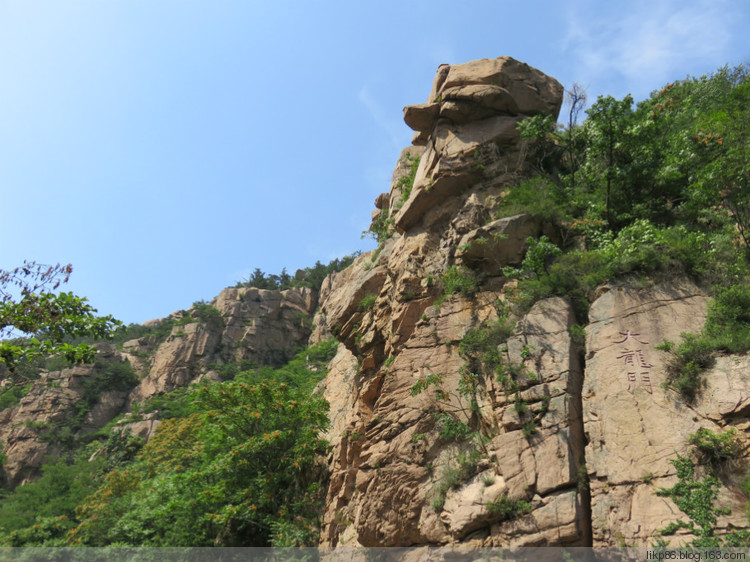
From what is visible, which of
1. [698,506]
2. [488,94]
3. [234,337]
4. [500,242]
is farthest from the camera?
[234,337]

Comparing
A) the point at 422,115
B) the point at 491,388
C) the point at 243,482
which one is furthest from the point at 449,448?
the point at 422,115

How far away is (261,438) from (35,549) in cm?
1070

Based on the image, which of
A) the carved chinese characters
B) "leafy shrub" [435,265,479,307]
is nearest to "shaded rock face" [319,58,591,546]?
"leafy shrub" [435,265,479,307]

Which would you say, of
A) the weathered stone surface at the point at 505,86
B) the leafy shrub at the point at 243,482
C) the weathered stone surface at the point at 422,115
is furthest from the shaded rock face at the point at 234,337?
the weathered stone surface at the point at 505,86

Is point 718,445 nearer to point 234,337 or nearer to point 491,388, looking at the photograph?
point 491,388

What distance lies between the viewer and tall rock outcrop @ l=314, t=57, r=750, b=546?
8.07 metres

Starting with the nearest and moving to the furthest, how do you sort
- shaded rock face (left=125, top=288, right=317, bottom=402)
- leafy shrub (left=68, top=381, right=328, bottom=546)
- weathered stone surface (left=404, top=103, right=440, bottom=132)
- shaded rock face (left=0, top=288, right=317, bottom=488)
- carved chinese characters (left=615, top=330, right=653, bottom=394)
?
carved chinese characters (left=615, top=330, right=653, bottom=394), leafy shrub (left=68, top=381, right=328, bottom=546), weathered stone surface (left=404, top=103, right=440, bottom=132), shaded rock face (left=0, top=288, right=317, bottom=488), shaded rock face (left=125, top=288, right=317, bottom=402)

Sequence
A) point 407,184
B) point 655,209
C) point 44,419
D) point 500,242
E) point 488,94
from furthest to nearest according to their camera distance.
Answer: point 44,419
point 407,184
point 488,94
point 500,242
point 655,209

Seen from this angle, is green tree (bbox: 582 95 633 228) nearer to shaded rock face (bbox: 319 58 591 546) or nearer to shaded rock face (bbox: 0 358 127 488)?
shaded rock face (bbox: 319 58 591 546)

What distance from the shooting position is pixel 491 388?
10.6m

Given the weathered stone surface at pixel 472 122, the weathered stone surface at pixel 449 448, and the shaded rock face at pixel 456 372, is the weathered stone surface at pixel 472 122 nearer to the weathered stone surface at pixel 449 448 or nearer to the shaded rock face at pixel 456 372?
the shaded rock face at pixel 456 372

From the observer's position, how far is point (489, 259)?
42.3 ft

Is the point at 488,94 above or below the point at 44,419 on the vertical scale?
above

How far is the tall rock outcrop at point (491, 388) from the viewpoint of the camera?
807 centimetres
